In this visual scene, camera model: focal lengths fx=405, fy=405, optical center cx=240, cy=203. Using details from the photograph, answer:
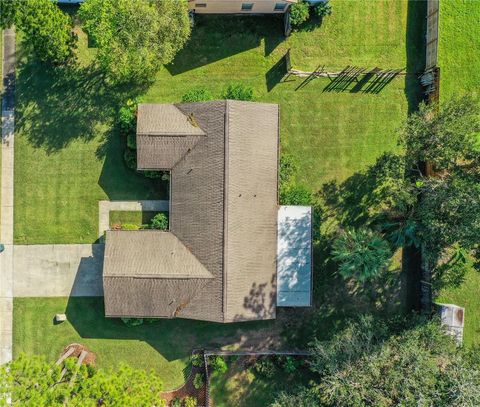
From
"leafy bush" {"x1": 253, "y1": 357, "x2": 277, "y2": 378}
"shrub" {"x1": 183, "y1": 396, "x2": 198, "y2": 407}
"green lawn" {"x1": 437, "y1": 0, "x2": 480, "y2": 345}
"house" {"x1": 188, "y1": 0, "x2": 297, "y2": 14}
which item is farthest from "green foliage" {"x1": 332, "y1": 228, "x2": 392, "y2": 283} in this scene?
"house" {"x1": 188, "y1": 0, "x2": 297, "y2": 14}

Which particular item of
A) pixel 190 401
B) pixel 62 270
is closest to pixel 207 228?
pixel 62 270

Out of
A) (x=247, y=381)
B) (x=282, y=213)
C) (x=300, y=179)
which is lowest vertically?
(x=247, y=381)

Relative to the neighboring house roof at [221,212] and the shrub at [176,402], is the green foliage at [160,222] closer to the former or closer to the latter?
the neighboring house roof at [221,212]

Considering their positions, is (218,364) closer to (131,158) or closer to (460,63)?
(131,158)

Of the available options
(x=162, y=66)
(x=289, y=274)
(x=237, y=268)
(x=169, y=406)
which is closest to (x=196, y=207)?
(x=237, y=268)

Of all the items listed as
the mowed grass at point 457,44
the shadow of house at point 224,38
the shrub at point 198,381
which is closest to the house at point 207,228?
the shadow of house at point 224,38

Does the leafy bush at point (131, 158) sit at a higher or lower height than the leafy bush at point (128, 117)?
lower

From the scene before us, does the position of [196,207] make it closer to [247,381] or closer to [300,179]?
[300,179]
